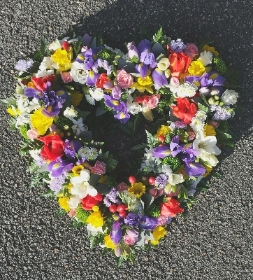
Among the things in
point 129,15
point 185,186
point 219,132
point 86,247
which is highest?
point 129,15

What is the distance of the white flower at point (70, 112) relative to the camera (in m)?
2.47

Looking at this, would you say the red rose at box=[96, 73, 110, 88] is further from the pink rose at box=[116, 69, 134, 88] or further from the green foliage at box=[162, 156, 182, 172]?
the green foliage at box=[162, 156, 182, 172]

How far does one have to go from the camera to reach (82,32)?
2.85m

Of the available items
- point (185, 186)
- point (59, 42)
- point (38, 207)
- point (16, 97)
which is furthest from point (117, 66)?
point (38, 207)

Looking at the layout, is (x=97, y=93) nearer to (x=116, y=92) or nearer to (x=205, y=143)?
(x=116, y=92)

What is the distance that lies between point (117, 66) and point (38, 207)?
38.9 inches

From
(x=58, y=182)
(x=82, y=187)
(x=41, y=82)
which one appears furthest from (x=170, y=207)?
(x=41, y=82)

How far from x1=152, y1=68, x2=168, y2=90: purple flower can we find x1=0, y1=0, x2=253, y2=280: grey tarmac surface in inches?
17.0

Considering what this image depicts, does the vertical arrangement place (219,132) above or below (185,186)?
above

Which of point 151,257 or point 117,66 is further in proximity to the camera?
point 151,257

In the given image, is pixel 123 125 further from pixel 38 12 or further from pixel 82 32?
pixel 38 12

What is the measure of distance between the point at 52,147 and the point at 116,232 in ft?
1.82

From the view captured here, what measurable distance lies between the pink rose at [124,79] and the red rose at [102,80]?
59 mm

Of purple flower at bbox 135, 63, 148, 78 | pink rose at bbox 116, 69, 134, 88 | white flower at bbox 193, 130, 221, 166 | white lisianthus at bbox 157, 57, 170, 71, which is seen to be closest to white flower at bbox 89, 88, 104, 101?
pink rose at bbox 116, 69, 134, 88
